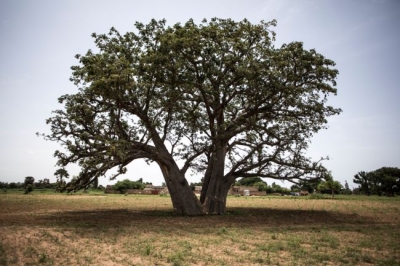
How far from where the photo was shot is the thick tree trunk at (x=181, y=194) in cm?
1961

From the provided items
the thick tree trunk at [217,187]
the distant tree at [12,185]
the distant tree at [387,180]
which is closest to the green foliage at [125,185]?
the distant tree at [12,185]

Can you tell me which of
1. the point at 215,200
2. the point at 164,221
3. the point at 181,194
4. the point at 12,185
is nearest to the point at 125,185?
the point at 12,185

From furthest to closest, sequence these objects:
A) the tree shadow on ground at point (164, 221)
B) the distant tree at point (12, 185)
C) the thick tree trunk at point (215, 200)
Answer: the distant tree at point (12, 185)
the thick tree trunk at point (215, 200)
the tree shadow on ground at point (164, 221)

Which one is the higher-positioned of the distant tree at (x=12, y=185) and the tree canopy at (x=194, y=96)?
the tree canopy at (x=194, y=96)

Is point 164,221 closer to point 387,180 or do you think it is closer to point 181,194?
point 181,194

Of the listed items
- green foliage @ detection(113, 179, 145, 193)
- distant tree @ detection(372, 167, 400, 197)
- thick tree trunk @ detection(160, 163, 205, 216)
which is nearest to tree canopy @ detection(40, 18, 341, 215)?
thick tree trunk @ detection(160, 163, 205, 216)

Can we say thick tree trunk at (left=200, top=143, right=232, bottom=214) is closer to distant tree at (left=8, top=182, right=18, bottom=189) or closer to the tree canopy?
the tree canopy

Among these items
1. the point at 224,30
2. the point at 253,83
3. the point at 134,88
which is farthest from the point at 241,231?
the point at 224,30

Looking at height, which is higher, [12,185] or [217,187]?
[217,187]

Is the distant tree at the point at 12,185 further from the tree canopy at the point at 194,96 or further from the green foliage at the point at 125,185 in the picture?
the tree canopy at the point at 194,96

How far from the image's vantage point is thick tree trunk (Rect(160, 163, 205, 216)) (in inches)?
772

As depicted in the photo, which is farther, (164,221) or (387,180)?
(387,180)

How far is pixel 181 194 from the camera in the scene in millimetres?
19641

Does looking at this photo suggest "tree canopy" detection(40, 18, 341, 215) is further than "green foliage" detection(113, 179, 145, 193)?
No
